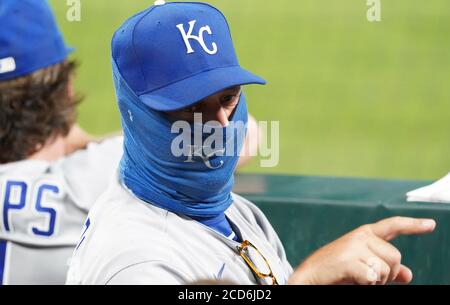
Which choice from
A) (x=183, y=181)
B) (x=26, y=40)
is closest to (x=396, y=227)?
(x=183, y=181)

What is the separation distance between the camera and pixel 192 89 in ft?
7.10

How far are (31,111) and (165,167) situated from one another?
107cm

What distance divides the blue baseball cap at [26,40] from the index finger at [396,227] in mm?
1519

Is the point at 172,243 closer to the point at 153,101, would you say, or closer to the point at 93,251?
the point at 93,251

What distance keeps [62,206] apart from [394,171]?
500 centimetres

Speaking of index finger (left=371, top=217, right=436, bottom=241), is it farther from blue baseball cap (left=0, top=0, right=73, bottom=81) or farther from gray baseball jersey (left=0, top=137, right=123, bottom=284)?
blue baseball cap (left=0, top=0, right=73, bottom=81)

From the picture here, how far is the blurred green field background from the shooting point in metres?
7.94

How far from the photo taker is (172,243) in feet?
6.98

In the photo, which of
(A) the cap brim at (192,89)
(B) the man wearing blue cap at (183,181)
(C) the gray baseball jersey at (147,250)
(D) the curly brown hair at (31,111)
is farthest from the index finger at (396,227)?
(D) the curly brown hair at (31,111)

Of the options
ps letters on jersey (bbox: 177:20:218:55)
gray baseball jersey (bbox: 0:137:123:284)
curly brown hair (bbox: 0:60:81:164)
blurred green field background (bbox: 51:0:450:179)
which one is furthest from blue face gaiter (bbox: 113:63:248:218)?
blurred green field background (bbox: 51:0:450:179)

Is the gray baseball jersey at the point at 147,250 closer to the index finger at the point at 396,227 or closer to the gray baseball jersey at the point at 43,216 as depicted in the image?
the index finger at the point at 396,227

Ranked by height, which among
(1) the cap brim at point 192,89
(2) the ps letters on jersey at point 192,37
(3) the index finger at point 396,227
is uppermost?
(2) the ps letters on jersey at point 192,37

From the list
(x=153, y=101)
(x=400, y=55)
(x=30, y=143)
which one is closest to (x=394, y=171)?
(x=400, y=55)

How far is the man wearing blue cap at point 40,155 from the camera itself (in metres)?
2.91
